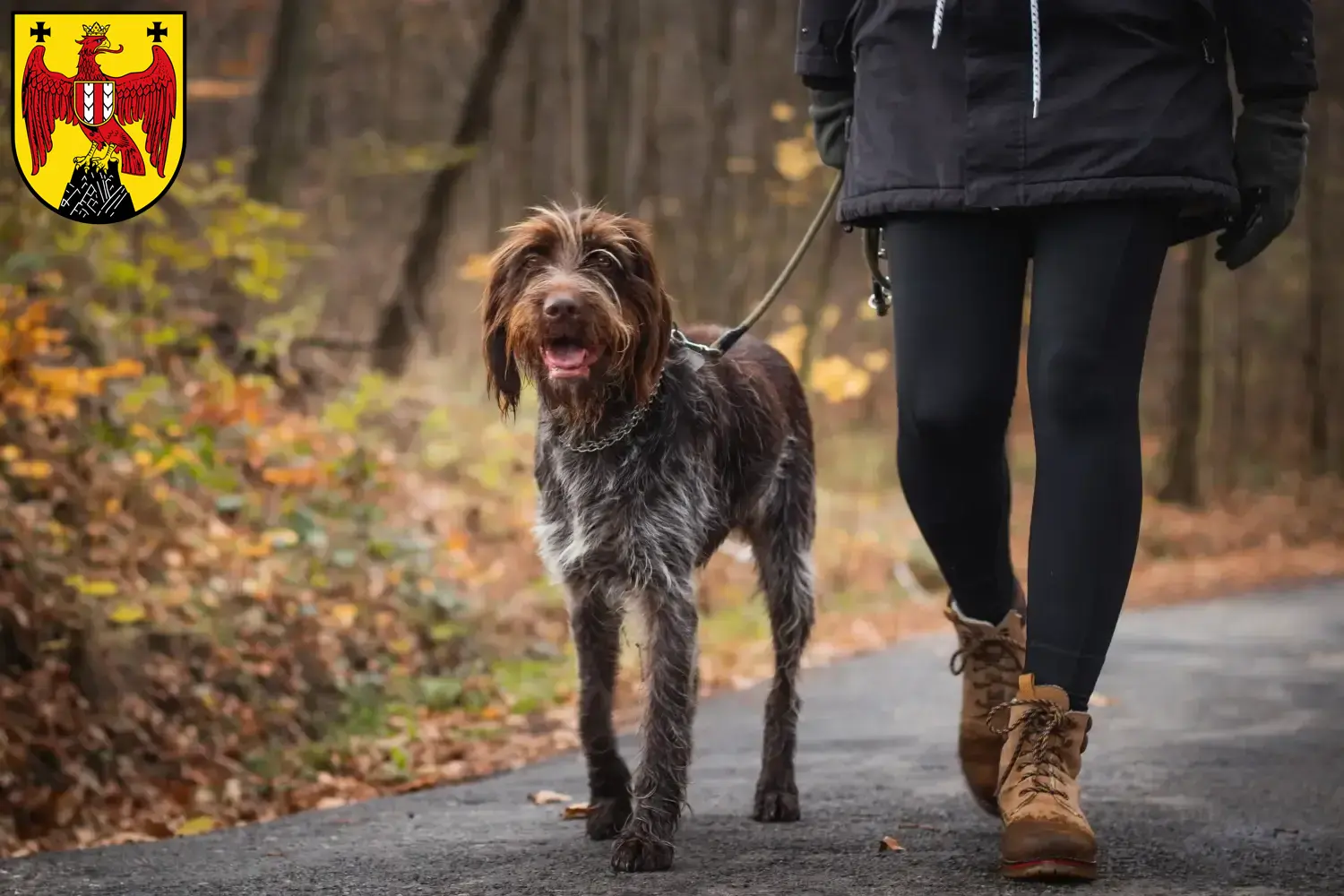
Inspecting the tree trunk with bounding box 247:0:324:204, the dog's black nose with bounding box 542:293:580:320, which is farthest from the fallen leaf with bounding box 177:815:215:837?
the tree trunk with bounding box 247:0:324:204

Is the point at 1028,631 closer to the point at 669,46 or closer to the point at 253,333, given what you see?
the point at 253,333

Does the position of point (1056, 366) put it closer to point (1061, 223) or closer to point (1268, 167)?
point (1061, 223)

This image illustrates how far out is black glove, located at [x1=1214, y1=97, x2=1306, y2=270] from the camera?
3.53 meters

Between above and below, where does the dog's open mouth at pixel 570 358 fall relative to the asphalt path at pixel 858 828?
above

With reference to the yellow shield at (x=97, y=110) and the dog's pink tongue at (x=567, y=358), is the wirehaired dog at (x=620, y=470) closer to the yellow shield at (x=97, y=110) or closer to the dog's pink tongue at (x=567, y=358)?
the dog's pink tongue at (x=567, y=358)

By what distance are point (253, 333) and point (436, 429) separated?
1534 millimetres

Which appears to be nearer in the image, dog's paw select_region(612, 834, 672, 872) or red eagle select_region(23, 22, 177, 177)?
dog's paw select_region(612, 834, 672, 872)

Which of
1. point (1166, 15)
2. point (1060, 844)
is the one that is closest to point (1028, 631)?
point (1060, 844)

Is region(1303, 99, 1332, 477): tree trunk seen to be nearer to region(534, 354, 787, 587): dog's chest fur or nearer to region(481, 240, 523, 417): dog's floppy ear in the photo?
region(534, 354, 787, 587): dog's chest fur

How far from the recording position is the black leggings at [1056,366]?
3.37m

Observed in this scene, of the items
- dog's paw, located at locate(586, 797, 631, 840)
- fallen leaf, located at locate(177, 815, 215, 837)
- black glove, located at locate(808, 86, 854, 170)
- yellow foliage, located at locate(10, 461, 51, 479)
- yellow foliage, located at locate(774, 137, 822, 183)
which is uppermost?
yellow foliage, located at locate(774, 137, 822, 183)

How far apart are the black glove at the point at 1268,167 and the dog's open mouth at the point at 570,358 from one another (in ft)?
5.41

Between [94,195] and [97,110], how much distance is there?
523mm

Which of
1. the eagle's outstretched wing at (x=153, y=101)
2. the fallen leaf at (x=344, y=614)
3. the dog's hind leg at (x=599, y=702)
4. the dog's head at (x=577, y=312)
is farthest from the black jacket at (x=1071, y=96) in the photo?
the eagle's outstretched wing at (x=153, y=101)
